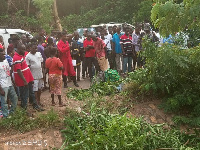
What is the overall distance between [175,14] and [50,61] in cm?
288

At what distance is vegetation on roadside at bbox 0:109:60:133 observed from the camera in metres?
5.07

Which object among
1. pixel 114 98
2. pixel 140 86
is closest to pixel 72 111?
pixel 114 98

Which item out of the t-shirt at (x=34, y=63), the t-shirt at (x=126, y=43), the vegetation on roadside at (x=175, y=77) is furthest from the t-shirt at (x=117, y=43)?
the t-shirt at (x=34, y=63)

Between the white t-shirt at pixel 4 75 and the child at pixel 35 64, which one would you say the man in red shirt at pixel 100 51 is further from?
the white t-shirt at pixel 4 75

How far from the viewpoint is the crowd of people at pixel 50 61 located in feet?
17.8

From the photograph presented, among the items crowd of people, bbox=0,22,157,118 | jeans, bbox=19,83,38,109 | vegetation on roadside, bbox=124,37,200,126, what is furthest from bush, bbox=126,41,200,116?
jeans, bbox=19,83,38,109

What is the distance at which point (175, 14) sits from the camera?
477 centimetres

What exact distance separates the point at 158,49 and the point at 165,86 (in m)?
0.88

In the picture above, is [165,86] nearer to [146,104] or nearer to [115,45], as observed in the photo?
[146,104]

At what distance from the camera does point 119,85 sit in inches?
286

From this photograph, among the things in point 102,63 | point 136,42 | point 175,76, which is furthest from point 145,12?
point 175,76

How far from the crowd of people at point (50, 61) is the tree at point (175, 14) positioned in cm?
243

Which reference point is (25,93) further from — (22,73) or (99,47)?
(99,47)

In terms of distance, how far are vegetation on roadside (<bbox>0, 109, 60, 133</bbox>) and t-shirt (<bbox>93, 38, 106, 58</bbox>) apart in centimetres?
319
